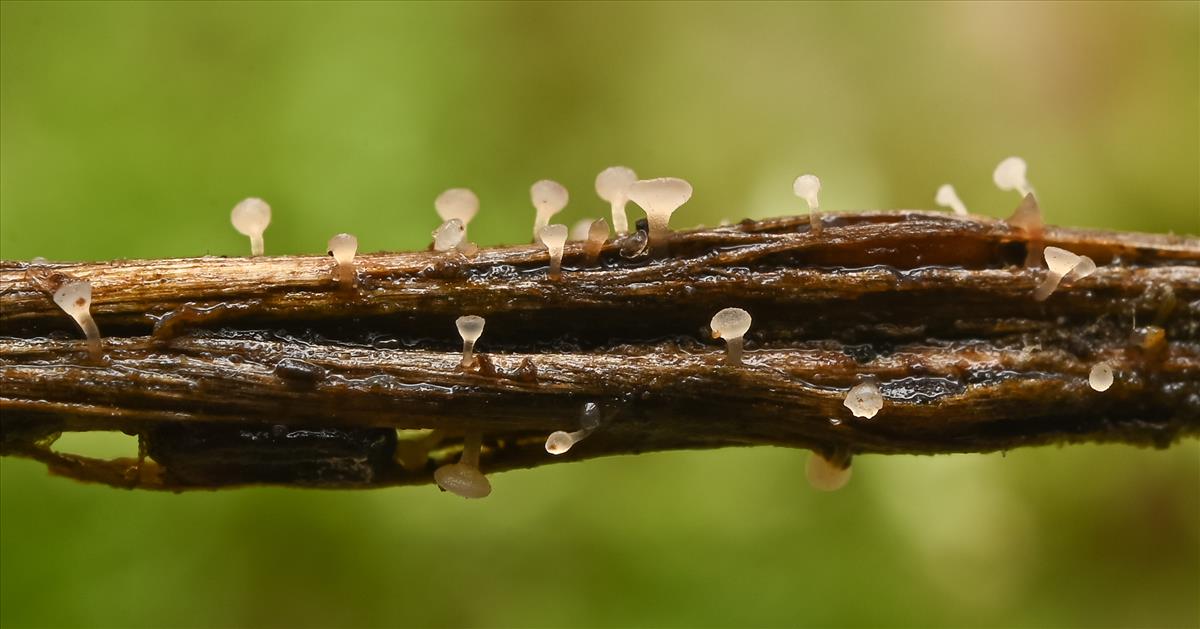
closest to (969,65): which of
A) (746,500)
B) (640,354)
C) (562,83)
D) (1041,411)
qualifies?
(562,83)

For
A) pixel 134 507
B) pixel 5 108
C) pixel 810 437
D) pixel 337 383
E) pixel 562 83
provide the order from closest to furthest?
1. pixel 337 383
2. pixel 810 437
3. pixel 134 507
4. pixel 5 108
5. pixel 562 83

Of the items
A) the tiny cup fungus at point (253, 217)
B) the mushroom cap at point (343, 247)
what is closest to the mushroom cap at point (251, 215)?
the tiny cup fungus at point (253, 217)

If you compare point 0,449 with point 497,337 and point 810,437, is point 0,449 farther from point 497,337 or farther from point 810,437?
point 810,437

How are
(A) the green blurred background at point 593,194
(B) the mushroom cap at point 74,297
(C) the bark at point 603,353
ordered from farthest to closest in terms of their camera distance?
1. (A) the green blurred background at point 593,194
2. (C) the bark at point 603,353
3. (B) the mushroom cap at point 74,297

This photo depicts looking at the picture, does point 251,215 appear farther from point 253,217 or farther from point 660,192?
point 660,192

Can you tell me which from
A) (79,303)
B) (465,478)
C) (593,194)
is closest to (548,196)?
(465,478)

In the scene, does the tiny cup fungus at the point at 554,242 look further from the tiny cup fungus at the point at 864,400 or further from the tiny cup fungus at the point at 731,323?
the tiny cup fungus at the point at 864,400
